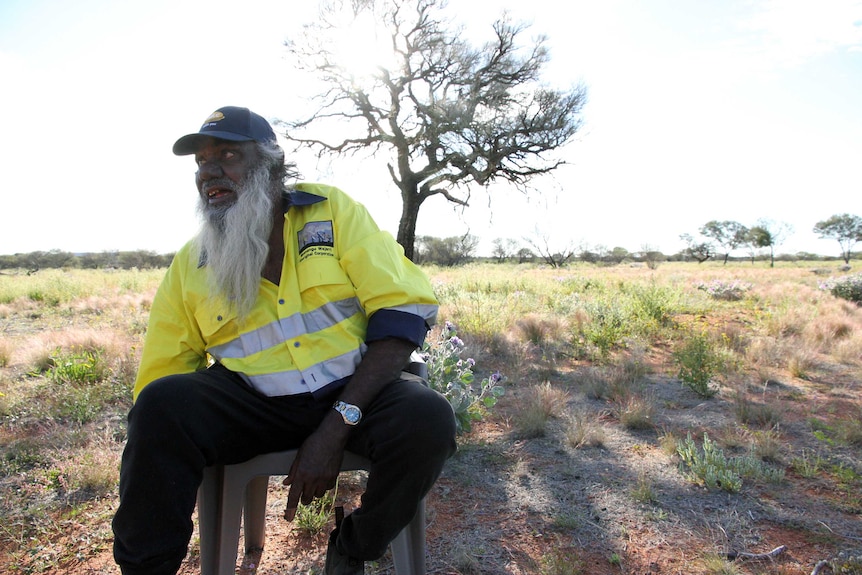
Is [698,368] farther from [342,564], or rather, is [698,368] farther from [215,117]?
[215,117]

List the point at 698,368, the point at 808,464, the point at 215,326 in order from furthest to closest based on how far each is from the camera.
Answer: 1. the point at 698,368
2. the point at 808,464
3. the point at 215,326

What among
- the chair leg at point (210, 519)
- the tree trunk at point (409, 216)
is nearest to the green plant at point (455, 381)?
the chair leg at point (210, 519)

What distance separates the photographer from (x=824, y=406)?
3668 millimetres

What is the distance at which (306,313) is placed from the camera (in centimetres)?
189

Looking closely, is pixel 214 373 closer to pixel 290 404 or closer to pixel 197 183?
pixel 290 404

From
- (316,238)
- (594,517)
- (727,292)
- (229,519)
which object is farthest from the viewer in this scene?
(727,292)

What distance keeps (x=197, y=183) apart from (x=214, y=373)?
34.3 inches

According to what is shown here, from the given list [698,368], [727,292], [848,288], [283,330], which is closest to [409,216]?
[727,292]

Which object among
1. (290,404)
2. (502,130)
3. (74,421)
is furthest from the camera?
(502,130)

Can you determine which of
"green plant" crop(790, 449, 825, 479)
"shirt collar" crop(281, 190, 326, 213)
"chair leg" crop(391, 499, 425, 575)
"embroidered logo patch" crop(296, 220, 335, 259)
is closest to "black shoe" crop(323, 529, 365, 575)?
"chair leg" crop(391, 499, 425, 575)

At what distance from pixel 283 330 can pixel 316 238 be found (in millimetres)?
377

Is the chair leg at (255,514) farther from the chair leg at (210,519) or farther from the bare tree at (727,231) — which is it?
the bare tree at (727,231)

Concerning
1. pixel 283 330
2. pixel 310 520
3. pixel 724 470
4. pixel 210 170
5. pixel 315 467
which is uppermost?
pixel 210 170

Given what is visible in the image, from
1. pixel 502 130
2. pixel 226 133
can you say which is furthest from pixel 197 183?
pixel 502 130
